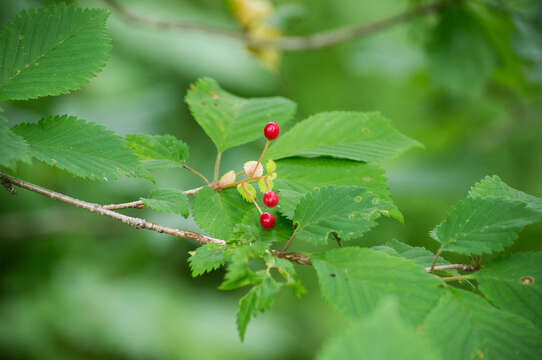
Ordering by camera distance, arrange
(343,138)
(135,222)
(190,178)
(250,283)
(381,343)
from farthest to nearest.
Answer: (190,178) → (343,138) → (135,222) → (250,283) → (381,343)

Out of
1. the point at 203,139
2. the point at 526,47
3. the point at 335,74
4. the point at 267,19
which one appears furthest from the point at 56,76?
the point at 335,74

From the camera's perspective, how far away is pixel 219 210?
20.3 inches

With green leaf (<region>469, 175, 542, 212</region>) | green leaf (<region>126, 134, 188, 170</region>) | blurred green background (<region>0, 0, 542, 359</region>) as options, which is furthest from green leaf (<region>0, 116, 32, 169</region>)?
blurred green background (<region>0, 0, 542, 359</region>)

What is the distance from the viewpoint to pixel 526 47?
1.34 metres

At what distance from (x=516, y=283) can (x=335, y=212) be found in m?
0.20

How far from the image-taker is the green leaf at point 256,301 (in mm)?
372

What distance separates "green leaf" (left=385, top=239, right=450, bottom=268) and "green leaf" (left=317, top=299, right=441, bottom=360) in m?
0.20

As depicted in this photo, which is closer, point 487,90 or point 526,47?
point 526,47

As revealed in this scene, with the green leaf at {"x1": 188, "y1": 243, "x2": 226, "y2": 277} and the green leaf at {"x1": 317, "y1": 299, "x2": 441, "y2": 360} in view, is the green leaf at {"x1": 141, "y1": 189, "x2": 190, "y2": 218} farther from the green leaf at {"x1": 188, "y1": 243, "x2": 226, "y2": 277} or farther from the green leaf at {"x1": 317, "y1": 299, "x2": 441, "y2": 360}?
the green leaf at {"x1": 317, "y1": 299, "x2": 441, "y2": 360}

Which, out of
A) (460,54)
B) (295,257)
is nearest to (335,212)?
(295,257)

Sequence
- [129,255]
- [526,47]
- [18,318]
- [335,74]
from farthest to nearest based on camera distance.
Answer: [335,74]
[129,255]
[18,318]
[526,47]

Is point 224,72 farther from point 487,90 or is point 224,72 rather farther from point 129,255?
point 487,90

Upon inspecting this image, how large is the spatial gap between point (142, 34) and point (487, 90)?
80.9 inches

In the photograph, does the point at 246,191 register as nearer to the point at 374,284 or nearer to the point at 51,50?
the point at 374,284
